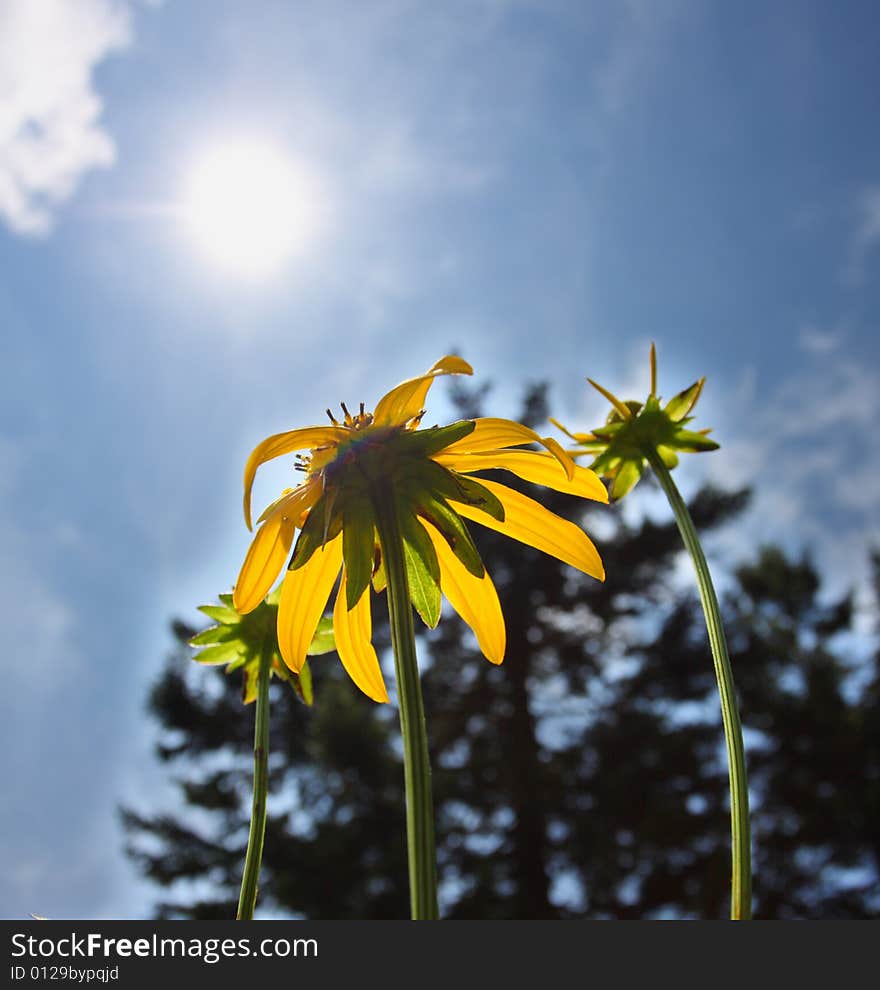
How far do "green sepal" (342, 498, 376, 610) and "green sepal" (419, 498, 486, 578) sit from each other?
0.04 metres

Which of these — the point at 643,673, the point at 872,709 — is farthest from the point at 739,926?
the point at 872,709

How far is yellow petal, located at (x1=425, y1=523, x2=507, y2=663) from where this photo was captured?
43 cm

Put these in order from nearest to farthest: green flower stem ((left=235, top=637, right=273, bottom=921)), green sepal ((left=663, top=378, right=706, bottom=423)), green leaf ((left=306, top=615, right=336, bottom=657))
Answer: green flower stem ((left=235, top=637, right=273, bottom=921)) < green leaf ((left=306, top=615, right=336, bottom=657)) < green sepal ((left=663, top=378, right=706, bottom=423))

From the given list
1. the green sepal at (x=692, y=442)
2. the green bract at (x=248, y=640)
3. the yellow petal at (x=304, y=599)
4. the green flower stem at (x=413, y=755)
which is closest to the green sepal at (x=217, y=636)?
the green bract at (x=248, y=640)

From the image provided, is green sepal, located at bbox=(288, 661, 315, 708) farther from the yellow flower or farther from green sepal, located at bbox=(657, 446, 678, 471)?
green sepal, located at bbox=(657, 446, 678, 471)

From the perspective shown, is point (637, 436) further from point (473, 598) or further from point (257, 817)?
point (257, 817)

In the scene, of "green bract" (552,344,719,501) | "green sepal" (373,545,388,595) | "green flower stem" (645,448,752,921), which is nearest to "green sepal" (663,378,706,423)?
"green bract" (552,344,719,501)

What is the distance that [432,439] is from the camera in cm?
39

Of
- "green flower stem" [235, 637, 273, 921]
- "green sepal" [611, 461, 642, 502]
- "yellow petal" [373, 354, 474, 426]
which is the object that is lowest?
"green flower stem" [235, 637, 273, 921]

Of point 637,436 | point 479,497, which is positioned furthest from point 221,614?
point 637,436

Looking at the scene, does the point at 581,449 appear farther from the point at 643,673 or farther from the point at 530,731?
the point at 643,673

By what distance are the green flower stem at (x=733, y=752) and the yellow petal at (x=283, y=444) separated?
0.20 meters

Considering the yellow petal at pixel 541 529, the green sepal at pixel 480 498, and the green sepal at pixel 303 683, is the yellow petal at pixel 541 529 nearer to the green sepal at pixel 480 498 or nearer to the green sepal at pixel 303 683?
the green sepal at pixel 480 498

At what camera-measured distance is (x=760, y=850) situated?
403 inches
